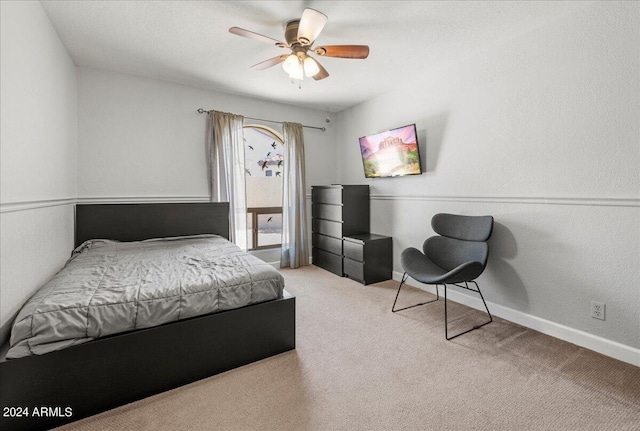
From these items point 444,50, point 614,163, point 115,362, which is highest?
point 444,50

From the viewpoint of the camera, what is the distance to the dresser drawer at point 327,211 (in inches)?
159

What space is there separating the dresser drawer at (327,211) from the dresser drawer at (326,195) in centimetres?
6

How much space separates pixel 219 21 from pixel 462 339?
3179 mm

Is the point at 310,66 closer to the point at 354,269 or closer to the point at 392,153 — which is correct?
the point at 392,153

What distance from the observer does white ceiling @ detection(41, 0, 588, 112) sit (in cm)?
213

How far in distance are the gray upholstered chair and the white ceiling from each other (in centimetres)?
161

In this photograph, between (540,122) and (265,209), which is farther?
(265,209)

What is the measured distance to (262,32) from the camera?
248 cm

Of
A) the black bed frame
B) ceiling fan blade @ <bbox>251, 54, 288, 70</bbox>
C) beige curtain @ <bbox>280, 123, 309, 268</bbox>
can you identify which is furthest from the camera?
beige curtain @ <bbox>280, 123, 309, 268</bbox>

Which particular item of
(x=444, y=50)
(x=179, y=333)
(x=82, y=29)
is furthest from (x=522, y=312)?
(x=82, y=29)

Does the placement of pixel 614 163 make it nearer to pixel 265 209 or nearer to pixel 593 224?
pixel 593 224

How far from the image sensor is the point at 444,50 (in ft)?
9.09

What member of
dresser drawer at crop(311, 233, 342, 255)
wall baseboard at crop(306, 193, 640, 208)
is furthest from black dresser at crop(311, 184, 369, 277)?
wall baseboard at crop(306, 193, 640, 208)

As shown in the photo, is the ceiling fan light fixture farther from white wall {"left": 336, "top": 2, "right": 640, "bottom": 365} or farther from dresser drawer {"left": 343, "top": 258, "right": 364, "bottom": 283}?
dresser drawer {"left": 343, "top": 258, "right": 364, "bottom": 283}
